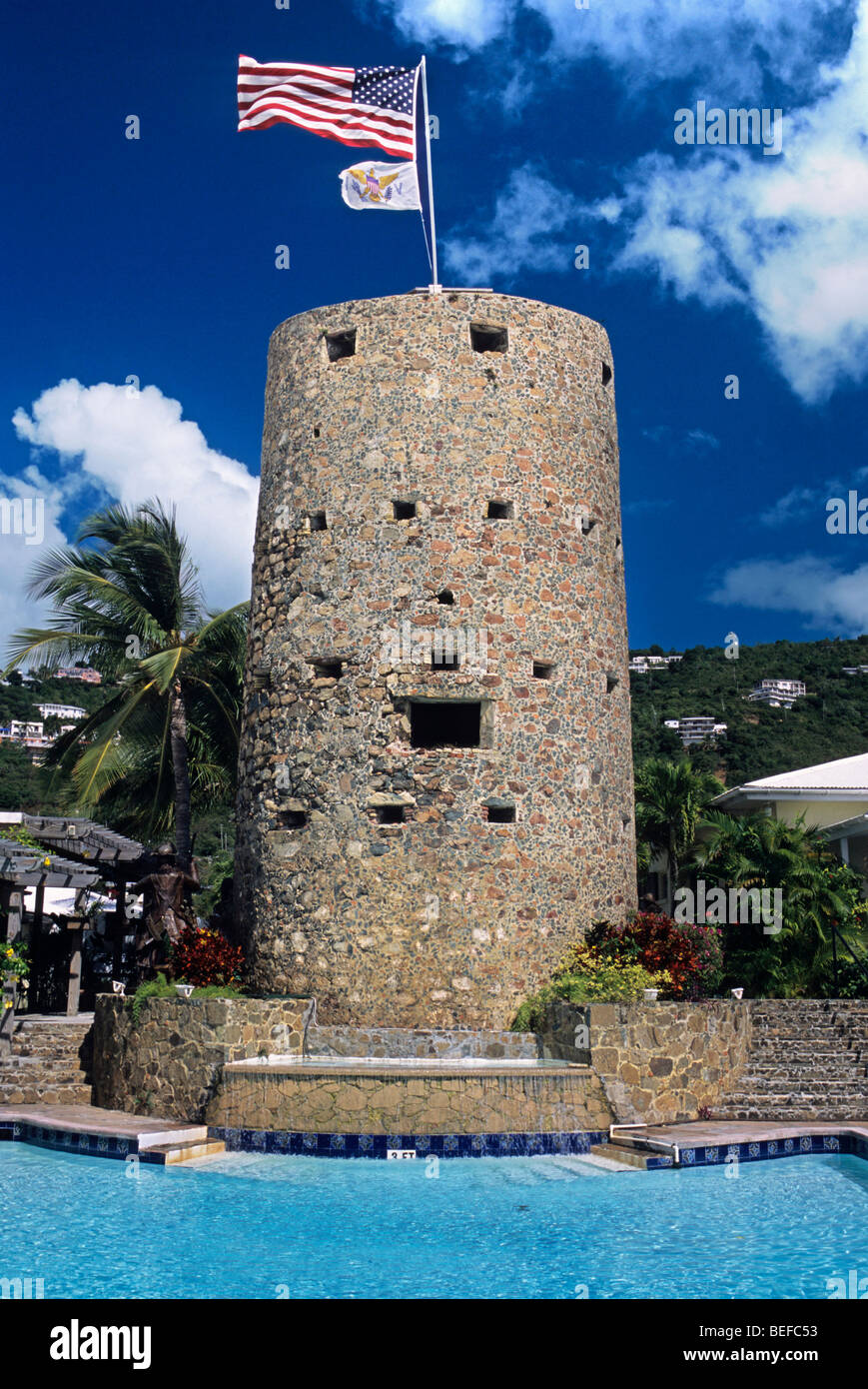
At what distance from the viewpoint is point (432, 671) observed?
14.2 meters

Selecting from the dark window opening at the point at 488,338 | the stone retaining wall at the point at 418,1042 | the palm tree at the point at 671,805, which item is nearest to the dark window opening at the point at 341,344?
the dark window opening at the point at 488,338

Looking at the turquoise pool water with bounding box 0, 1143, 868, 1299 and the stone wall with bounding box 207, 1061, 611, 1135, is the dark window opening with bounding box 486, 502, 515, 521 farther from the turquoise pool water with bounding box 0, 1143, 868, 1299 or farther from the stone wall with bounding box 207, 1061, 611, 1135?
the turquoise pool water with bounding box 0, 1143, 868, 1299

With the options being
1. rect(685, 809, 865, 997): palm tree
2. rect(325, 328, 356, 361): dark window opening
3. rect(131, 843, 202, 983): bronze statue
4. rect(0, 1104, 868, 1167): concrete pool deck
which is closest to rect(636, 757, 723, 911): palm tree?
rect(685, 809, 865, 997): palm tree

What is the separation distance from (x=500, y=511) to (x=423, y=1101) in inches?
279

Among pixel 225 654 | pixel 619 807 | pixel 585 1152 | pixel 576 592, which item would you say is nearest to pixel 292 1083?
pixel 585 1152

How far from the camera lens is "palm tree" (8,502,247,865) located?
771 inches

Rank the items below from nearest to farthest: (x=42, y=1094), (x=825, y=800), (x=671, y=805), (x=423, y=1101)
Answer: (x=423, y=1101), (x=42, y=1094), (x=825, y=800), (x=671, y=805)

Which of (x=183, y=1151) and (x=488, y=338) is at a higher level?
(x=488, y=338)

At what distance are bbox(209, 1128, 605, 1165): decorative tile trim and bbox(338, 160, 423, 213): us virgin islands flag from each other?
11054mm

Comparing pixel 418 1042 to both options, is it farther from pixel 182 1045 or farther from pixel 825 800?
pixel 825 800

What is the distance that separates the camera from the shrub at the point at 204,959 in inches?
547

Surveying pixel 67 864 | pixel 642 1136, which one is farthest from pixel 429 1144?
pixel 67 864

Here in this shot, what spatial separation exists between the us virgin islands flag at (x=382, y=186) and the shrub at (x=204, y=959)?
9.27 meters

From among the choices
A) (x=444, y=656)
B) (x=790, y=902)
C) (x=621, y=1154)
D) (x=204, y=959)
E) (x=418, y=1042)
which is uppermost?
(x=444, y=656)
